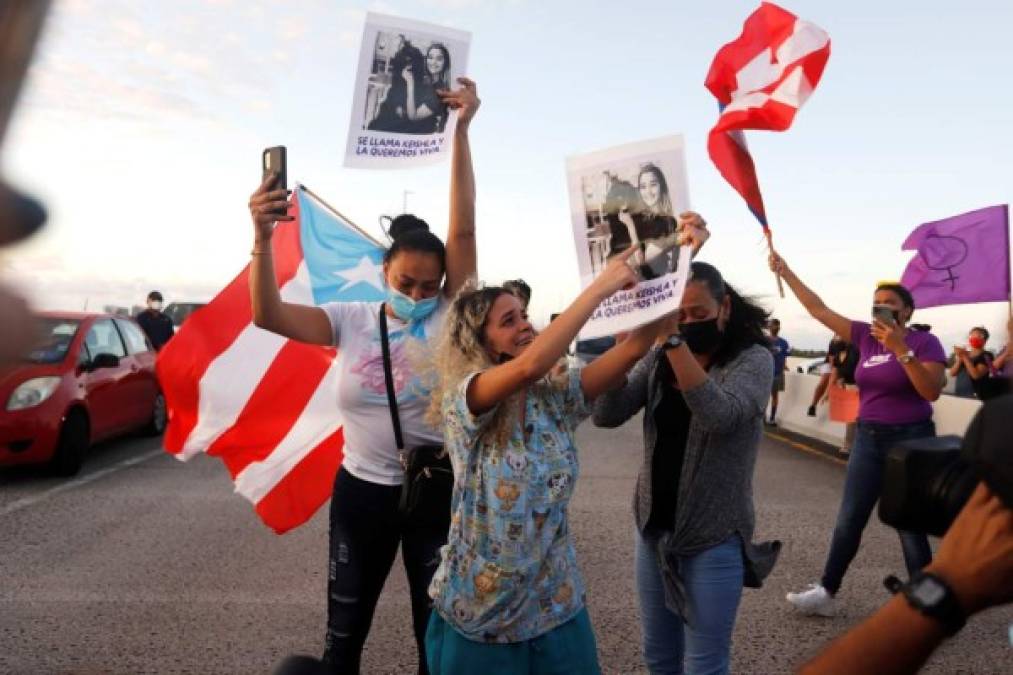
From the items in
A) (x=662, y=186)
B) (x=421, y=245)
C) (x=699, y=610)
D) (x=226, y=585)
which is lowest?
(x=226, y=585)

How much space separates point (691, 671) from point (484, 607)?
944mm

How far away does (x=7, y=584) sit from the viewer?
5.25 m

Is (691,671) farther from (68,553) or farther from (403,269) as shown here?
(68,553)

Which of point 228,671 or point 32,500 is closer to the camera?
point 228,671

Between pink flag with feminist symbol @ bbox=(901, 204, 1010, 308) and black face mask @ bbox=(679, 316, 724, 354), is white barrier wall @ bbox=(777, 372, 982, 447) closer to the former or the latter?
pink flag with feminist symbol @ bbox=(901, 204, 1010, 308)

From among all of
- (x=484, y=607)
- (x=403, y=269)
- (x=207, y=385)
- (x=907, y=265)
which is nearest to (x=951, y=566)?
(x=484, y=607)

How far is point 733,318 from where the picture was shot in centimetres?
315

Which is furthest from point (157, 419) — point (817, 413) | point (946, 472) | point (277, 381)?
point (946, 472)

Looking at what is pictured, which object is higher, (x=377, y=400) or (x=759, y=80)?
(x=759, y=80)

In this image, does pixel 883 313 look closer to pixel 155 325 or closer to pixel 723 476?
pixel 723 476

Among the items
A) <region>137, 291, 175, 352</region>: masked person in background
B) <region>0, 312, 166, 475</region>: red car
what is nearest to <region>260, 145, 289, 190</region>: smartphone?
<region>0, 312, 166, 475</region>: red car

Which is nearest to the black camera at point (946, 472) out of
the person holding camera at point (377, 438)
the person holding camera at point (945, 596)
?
the person holding camera at point (945, 596)

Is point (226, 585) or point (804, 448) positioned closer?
point (226, 585)

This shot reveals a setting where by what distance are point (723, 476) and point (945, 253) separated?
481cm
